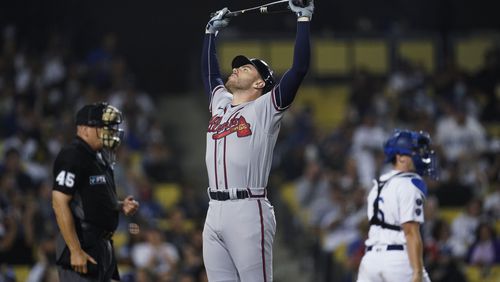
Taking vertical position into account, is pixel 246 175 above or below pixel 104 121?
below

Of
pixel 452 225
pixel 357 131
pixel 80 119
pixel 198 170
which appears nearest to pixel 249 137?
pixel 80 119

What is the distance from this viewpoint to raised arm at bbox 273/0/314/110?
6395 mm

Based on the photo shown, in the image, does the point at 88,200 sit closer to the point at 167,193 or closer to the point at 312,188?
the point at 312,188

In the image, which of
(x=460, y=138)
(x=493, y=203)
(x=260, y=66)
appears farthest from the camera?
(x=460, y=138)

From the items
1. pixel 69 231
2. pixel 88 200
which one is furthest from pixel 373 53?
pixel 69 231

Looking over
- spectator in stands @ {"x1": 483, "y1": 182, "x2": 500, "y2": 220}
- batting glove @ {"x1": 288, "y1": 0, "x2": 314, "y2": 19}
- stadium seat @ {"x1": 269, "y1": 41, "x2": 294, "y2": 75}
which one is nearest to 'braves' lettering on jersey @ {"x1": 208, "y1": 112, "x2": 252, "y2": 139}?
batting glove @ {"x1": 288, "y1": 0, "x2": 314, "y2": 19}

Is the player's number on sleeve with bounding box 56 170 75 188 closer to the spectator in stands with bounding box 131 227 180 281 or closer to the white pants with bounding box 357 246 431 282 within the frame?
the white pants with bounding box 357 246 431 282

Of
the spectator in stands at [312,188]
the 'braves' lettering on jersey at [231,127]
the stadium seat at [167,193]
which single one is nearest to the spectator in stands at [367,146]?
the spectator in stands at [312,188]

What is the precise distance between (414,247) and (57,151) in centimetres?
829

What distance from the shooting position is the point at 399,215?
7.38 meters

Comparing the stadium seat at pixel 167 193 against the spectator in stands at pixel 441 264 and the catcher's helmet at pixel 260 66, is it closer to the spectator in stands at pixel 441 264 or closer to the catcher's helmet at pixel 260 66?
the spectator in stands at pixel 441 264

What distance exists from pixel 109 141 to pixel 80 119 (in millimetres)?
257

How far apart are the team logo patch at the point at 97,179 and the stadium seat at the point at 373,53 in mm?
12392

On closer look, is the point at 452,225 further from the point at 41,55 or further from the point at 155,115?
the point at 41,55
